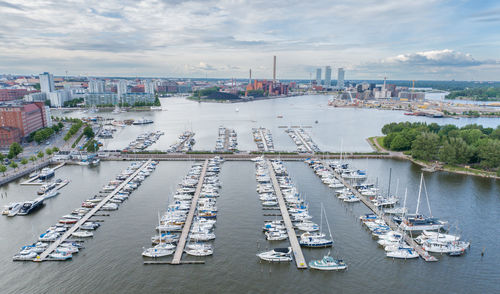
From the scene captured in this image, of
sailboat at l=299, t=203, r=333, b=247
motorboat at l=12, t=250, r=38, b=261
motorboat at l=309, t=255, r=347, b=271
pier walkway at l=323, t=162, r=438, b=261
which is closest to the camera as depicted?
motorboat at l=309, t=255, r=347, b=271

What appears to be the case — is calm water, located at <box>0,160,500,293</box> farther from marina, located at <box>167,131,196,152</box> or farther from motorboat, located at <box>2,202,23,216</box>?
marina, located at <box>167,131,196,152</box>

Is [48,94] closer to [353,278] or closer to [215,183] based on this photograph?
[215,183]

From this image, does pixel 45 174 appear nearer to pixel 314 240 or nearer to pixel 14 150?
pixel 14 150

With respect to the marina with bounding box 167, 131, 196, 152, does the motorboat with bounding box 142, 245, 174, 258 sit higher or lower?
lower

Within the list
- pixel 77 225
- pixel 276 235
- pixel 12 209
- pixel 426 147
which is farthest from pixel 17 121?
pixel 426 147

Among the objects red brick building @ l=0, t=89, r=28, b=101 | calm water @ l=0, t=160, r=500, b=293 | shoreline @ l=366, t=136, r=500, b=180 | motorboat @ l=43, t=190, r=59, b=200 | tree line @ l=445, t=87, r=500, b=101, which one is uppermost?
tree line @ l=445, t=87, r=500, b=101

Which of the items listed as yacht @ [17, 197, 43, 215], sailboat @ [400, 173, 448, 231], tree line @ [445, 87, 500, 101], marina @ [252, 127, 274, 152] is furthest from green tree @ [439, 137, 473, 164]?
tree line @ [445, 87, 500, 101]
